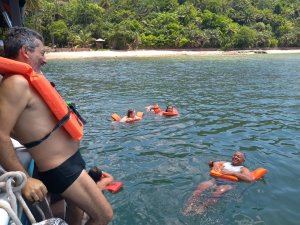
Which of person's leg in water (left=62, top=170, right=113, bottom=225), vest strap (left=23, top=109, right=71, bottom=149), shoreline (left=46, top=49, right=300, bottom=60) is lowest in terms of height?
shoreline (left=46, top=49, right=300, bottom=60)

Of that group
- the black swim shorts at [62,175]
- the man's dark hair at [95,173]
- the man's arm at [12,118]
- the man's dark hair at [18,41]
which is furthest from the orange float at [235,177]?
the man's dark hair at [18,41]

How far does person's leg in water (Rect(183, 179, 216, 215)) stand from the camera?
7043 millimetres

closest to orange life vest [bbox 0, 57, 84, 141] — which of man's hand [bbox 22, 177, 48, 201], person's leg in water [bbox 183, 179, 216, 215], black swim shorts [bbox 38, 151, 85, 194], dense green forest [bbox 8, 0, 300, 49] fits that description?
black swim shorts [bbox 38, 151, 85, 194]

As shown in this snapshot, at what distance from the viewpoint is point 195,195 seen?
25.0ft

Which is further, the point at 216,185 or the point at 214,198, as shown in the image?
the point at 216,185

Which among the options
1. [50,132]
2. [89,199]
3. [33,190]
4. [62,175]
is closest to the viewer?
[33,190]

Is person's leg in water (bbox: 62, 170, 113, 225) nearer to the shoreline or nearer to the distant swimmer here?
the distant swimmer

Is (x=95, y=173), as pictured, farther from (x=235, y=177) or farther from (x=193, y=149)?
(x=193, y=149)

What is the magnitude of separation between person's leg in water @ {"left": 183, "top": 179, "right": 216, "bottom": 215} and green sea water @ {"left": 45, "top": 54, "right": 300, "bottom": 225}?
12 cm

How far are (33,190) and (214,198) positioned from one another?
16.1 feet

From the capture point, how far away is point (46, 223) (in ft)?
9.68

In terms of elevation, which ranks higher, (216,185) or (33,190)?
(33,190)

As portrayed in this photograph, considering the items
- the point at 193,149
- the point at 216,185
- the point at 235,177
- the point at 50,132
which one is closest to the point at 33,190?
the point at 50,132

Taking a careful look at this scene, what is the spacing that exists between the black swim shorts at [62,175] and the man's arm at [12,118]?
1.27 ft
